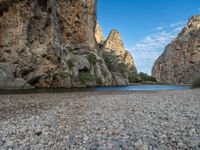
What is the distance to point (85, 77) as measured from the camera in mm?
62531

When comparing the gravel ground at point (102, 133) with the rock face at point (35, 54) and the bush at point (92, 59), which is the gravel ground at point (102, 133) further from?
the bush at point (92, 59)

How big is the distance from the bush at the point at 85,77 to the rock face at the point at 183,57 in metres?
110

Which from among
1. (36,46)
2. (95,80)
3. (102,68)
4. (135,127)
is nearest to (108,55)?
(102,68)

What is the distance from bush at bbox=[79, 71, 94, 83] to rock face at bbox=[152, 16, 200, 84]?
11041 centimetres

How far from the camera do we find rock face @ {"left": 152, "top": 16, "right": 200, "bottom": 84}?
161125 mm

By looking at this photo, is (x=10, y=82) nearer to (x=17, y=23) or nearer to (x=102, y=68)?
(x=17, y=23)

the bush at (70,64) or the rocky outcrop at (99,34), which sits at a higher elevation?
the rocky outcrop at (99,34)

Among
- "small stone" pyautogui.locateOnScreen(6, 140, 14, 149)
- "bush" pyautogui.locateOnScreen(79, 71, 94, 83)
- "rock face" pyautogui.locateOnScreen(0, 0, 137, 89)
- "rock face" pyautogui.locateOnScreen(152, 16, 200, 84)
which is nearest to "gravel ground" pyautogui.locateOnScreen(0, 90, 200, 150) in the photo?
"small stone" pyautogui.locateOnScreen(6, 140, 14, 149)

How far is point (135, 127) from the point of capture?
834 cm

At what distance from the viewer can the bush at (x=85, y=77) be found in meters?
61.7

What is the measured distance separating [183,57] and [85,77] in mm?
123842

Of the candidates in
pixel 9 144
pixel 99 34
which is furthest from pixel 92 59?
pixel 99 34

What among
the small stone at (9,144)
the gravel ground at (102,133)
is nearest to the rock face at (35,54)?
the gravel ground at (102,133)

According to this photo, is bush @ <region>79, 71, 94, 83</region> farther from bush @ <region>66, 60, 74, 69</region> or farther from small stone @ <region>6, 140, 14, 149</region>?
small stone @ <region>6, 140, 14, 149</region>
